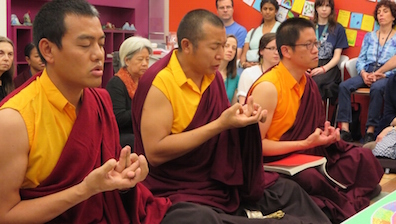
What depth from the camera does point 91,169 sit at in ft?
6.16

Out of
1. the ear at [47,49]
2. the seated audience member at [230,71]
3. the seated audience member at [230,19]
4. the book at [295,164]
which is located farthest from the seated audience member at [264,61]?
the ear at [47,49]

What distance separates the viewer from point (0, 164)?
168cm

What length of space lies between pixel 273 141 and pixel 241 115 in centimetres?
79

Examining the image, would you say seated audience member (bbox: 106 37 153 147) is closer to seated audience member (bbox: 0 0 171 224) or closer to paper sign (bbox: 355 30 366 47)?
seated audience member (bbox: 0 0 171 224)

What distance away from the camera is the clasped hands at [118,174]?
1619 millimetres

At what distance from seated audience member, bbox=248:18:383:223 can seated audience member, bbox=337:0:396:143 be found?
2254mm

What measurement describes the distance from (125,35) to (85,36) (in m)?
5.89

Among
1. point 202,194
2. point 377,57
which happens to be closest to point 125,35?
point 377,57

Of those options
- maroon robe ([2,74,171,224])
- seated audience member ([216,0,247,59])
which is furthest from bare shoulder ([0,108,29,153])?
seated audience member ([216,0,247,59])

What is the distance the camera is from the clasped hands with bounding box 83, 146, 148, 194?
162cm

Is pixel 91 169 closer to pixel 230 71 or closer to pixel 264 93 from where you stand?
pixel 264 93

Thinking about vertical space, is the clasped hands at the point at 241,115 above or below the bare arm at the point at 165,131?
above

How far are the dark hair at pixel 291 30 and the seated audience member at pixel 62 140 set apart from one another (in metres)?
1.68

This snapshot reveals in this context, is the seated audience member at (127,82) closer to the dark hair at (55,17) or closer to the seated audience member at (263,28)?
the dark hair at (55,17)
